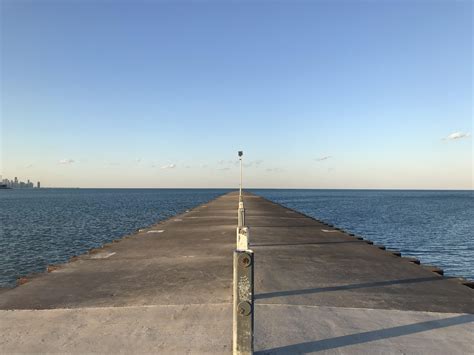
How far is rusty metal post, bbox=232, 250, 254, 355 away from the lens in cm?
468

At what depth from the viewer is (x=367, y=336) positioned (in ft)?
18.0

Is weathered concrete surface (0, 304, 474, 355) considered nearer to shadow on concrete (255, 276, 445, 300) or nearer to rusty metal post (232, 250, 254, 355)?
rusty metal post (232, 250, 254, 355)

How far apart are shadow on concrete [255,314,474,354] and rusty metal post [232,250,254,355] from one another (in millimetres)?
398

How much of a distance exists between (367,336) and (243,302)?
206 centimetres

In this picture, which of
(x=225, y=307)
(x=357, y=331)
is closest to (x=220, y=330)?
(x=225, y=307)

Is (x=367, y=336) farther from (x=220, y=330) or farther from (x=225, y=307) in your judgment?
(x=225, y=307)

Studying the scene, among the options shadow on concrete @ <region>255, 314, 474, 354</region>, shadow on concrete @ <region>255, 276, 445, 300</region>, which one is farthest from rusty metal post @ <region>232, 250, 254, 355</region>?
shadow on concrete @ <region>255, 276, 445, 300</region>

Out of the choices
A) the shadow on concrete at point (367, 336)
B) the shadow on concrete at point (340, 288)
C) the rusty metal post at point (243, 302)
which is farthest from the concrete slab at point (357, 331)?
the shadow on concrete at point (340, 288)

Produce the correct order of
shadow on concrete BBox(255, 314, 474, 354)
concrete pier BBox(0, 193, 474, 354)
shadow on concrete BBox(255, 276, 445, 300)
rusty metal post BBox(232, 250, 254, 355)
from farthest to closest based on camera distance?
shadow on concrete BBox(255, 276, 445, 300) < concrete pier BBox(0, 193, 474, 354) < shadow on concrete BBox(255, 314, 474, 354) < rusty metal post BBox(232, 250, 254, 355)

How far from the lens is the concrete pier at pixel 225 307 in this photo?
5.23 m

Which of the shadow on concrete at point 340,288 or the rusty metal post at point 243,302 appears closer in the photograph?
the rusty metal post at point 243,302

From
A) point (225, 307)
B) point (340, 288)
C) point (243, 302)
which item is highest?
point (243, 302)

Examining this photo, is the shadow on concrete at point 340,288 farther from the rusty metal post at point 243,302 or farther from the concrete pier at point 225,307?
the rusty metal post at point 243,302

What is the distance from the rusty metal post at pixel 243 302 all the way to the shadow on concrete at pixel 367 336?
398mm
